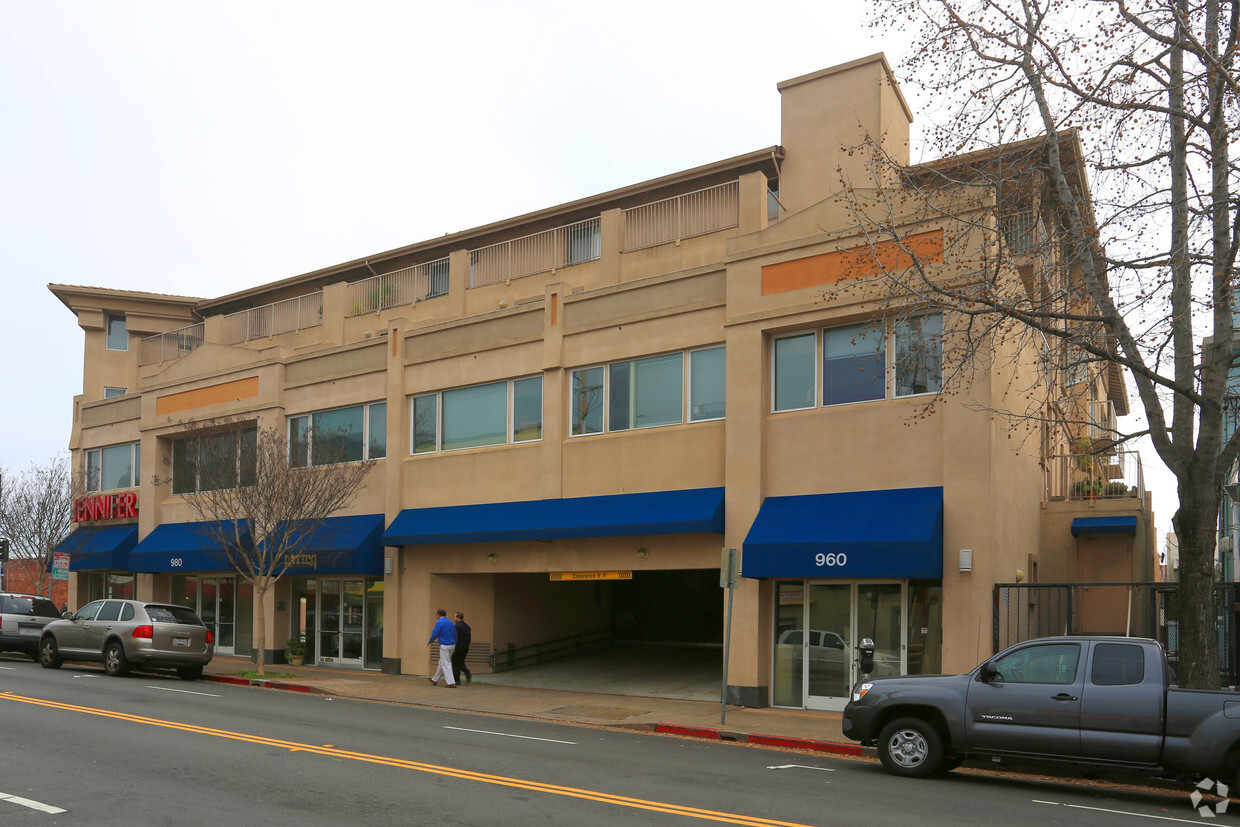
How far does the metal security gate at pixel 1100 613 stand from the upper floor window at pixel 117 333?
105ft

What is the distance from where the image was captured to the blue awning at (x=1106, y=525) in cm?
2189

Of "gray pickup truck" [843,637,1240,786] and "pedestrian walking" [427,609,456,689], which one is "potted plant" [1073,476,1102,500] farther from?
"pedestrian walking" [427,609,456,689]

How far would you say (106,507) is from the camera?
33812mm

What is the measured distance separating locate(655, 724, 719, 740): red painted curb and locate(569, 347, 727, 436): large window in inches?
239

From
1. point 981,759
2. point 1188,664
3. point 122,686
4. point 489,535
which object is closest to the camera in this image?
point 981,759

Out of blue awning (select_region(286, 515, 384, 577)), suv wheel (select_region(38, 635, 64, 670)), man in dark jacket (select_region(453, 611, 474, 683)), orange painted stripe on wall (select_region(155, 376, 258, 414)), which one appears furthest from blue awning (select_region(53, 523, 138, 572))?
man in dark jacket (select_region(453, 611, 474, 683))

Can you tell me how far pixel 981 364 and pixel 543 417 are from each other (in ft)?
30.6

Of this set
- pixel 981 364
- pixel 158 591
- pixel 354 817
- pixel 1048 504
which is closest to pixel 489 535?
pixel 981 364

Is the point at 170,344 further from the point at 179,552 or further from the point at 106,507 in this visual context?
the point at 179,552

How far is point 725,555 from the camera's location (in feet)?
54.8

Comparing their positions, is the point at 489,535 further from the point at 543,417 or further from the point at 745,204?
the point at 745,204

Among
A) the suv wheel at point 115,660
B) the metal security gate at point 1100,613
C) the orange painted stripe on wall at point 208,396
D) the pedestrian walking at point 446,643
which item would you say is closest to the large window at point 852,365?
the metal security gate at point 1100,613

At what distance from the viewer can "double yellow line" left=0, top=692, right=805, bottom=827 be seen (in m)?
9.32

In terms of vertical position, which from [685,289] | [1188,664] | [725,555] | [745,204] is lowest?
[1188,664]
